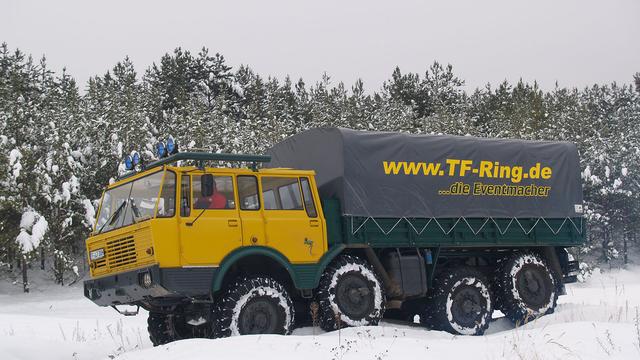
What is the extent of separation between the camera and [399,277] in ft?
40.9

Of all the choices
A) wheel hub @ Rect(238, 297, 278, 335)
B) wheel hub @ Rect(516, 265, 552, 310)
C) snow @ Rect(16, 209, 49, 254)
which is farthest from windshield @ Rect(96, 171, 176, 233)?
snow @ Rect(16, 209, 49, 254)

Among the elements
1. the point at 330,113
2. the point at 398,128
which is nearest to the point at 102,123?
the point at 398,128

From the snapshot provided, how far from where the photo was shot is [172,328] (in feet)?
38.2

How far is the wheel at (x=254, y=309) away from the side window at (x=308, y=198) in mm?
1519

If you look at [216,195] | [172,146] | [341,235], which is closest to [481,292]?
[341,235]

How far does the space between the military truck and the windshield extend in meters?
0.02

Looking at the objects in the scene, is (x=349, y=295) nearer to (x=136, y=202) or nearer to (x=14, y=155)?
(x=136, y=202)

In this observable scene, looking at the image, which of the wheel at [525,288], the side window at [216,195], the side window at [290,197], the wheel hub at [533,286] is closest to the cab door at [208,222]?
the side window at [216,195]

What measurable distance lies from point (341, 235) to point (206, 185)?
9.77ft

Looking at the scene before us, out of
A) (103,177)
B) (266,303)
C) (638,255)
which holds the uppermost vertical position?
(103,177)

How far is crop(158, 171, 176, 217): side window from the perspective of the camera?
33.7 ft

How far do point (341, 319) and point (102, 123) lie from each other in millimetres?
37993

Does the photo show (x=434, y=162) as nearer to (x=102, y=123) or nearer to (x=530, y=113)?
(x=102, y=123)

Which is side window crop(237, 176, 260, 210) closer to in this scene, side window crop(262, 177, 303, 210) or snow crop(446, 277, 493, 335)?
side window crop(262, 177, 303, 210)
